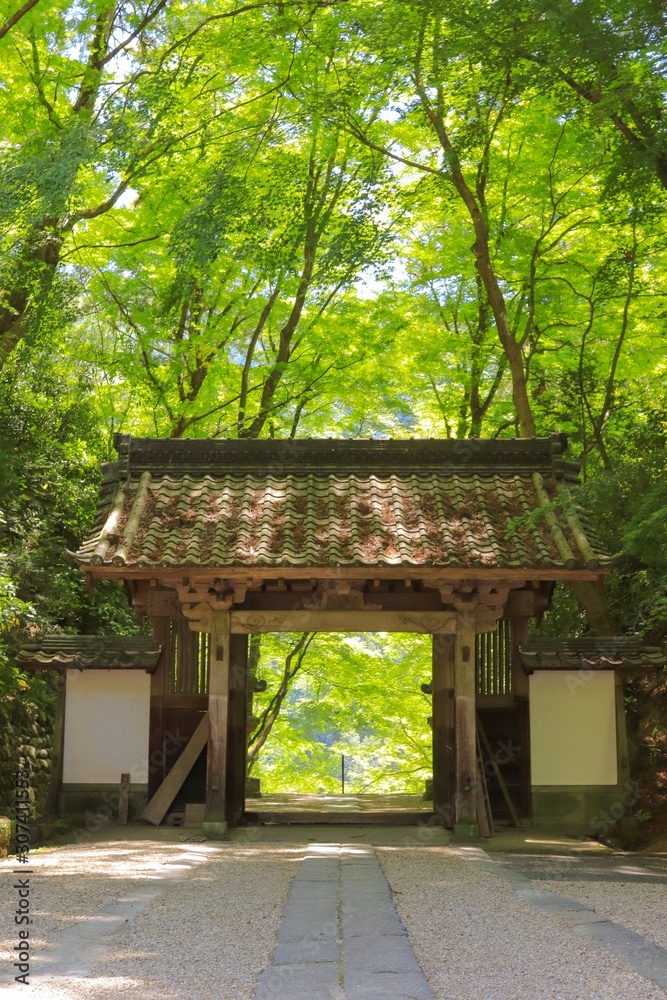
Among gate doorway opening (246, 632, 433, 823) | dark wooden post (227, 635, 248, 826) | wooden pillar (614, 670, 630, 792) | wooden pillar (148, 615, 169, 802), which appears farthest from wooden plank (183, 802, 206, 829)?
gate doorway opening (246, 632, 433, 823)

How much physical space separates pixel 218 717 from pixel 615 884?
4227 millimetres

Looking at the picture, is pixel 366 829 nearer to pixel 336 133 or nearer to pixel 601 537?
pixel 601 537

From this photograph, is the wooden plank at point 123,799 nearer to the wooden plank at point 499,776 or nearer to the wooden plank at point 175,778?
the wooden plank at point 175,778

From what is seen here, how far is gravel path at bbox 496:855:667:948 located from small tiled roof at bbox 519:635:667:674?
2.21 metres

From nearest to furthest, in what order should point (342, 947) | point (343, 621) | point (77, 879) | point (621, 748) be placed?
1. point (342, 947)
2. point (77, 879)
3. point (343, 621)
4. point (621, 748)

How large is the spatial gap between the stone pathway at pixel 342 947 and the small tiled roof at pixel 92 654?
4.50 meters

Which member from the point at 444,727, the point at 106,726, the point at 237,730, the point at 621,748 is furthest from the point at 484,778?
the point at 106,726

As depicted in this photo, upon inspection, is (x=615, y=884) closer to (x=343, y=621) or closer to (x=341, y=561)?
(x=341, y=561)

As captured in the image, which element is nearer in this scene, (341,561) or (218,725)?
(341,561)

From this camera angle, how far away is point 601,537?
13.7m

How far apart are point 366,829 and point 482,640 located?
9.05 ft

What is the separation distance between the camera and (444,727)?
11.6 m

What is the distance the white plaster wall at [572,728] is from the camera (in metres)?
11.1
